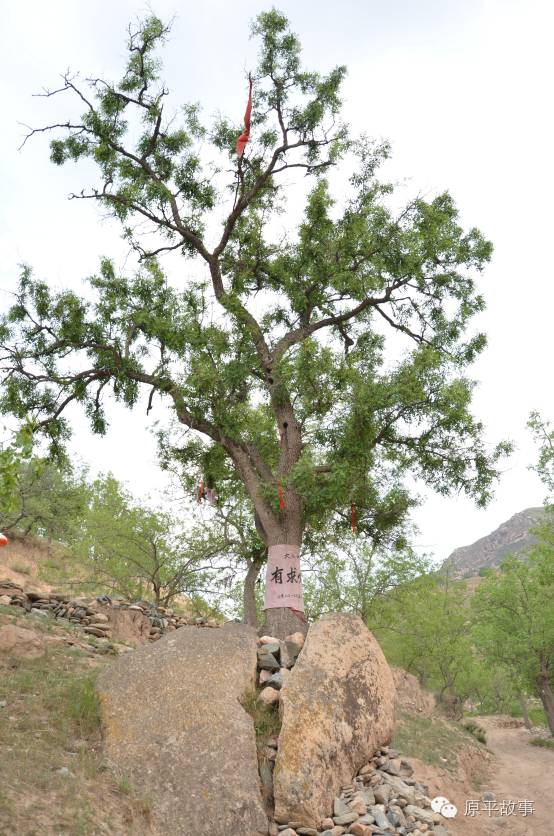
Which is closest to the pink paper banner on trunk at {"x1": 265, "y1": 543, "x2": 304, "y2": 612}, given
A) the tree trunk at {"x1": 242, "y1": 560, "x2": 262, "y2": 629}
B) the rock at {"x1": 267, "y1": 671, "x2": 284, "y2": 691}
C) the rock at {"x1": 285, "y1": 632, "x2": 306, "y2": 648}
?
the rock at {"x1": 285, "y1": 632, "x2": 306, "y2": 648}

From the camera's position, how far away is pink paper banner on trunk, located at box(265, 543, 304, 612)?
10.9 metres

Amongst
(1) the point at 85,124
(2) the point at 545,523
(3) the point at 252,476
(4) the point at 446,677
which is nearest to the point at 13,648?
(3) the point at 252,476

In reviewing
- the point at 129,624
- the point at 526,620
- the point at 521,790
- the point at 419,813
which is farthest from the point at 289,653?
the point at 526,620

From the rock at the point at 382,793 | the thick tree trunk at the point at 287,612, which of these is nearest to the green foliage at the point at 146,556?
the thick tree trunk at the point at 287,612

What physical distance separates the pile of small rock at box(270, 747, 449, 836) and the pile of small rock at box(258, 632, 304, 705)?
1431 millimetres

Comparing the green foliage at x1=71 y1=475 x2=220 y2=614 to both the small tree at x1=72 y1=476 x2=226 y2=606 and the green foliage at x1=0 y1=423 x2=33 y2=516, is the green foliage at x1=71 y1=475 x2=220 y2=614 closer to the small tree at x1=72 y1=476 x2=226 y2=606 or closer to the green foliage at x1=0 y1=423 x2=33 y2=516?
the small tree at x1=72 y1=476 x2=226 y2=606

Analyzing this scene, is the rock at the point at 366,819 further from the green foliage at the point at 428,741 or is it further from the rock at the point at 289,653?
the green foliage at the point at 428,741

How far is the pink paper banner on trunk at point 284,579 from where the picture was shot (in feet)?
35.9

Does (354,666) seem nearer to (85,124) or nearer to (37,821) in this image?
(37,821)

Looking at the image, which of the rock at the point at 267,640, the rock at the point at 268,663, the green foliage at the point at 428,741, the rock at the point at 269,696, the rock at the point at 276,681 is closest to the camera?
the rock at the point at 269,696

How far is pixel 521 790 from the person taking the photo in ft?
41.9

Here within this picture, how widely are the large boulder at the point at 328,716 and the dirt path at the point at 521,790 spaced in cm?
256

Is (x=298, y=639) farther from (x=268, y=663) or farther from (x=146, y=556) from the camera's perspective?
(x=146, y=556)

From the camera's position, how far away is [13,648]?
31.8 ft
